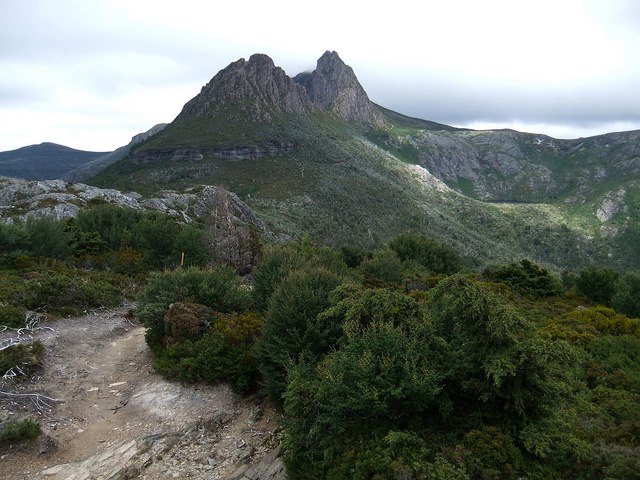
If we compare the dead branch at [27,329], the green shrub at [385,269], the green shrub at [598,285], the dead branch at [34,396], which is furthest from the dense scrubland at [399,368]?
the green shrub at [598,285]

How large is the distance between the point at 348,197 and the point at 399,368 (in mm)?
99422

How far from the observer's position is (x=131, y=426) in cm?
946

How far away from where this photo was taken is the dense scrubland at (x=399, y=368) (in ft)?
19.0

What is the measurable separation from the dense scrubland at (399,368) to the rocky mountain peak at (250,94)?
5596 inches

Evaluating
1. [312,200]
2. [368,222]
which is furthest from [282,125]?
[368,222]

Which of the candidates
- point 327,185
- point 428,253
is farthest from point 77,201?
point 327,185

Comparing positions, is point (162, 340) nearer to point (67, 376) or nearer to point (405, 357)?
point (67, 376)

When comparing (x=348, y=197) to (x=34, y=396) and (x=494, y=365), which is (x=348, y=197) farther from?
(x=494, y=365)

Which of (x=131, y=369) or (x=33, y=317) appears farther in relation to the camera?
(x=33, y=317)

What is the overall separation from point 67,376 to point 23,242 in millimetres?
16282

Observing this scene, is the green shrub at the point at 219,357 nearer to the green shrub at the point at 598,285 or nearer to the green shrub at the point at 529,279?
the green shrub at the point at 529,279

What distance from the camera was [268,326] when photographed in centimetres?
1018

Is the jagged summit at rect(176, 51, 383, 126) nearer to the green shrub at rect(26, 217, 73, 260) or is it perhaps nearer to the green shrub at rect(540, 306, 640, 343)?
the green shrub at rect(26, 217, 73, 260)

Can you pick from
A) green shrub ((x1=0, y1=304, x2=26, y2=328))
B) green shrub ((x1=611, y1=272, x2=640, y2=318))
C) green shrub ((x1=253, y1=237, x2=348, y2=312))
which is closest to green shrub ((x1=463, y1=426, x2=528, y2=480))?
green shrub ((x1=253, y1=237, x2=348, y2=312))
